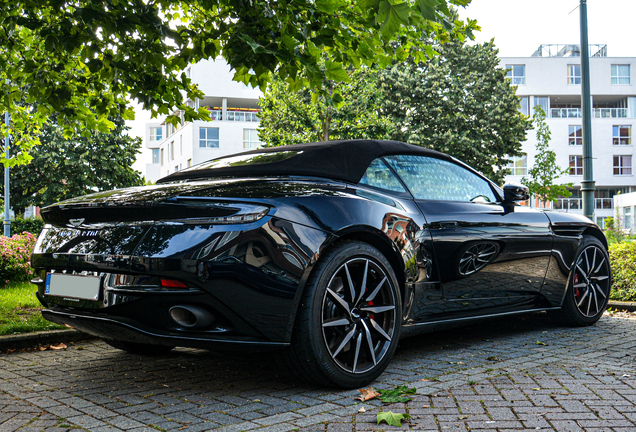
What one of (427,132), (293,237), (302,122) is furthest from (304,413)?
(427,132)

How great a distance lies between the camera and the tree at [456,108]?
27.0 meters

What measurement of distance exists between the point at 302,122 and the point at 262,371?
20977 mm

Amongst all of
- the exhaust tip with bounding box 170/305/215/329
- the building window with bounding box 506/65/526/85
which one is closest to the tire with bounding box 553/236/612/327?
the exhaust tip with bounding box 170/305/215/329

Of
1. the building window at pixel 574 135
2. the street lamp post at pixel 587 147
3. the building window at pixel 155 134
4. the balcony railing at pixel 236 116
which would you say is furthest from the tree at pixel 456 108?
the building window at pixel 155 134

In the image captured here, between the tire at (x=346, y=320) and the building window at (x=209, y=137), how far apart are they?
53.5 m

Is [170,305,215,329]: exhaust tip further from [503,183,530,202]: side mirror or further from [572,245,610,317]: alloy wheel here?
[572,245,610,317]: alloy wheel

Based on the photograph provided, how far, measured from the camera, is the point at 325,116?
23797mm

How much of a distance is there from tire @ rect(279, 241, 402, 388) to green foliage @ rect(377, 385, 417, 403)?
18 centimetres

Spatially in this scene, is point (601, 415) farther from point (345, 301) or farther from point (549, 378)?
point (345, 301)

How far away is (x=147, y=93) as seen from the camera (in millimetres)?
6414

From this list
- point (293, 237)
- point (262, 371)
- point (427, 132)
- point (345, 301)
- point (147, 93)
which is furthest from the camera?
point (427, 132)

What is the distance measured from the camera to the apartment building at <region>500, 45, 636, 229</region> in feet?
174

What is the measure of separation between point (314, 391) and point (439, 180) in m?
1.93

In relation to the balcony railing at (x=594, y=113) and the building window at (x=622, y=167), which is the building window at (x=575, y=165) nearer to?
the building window at (x=622, y=167)
